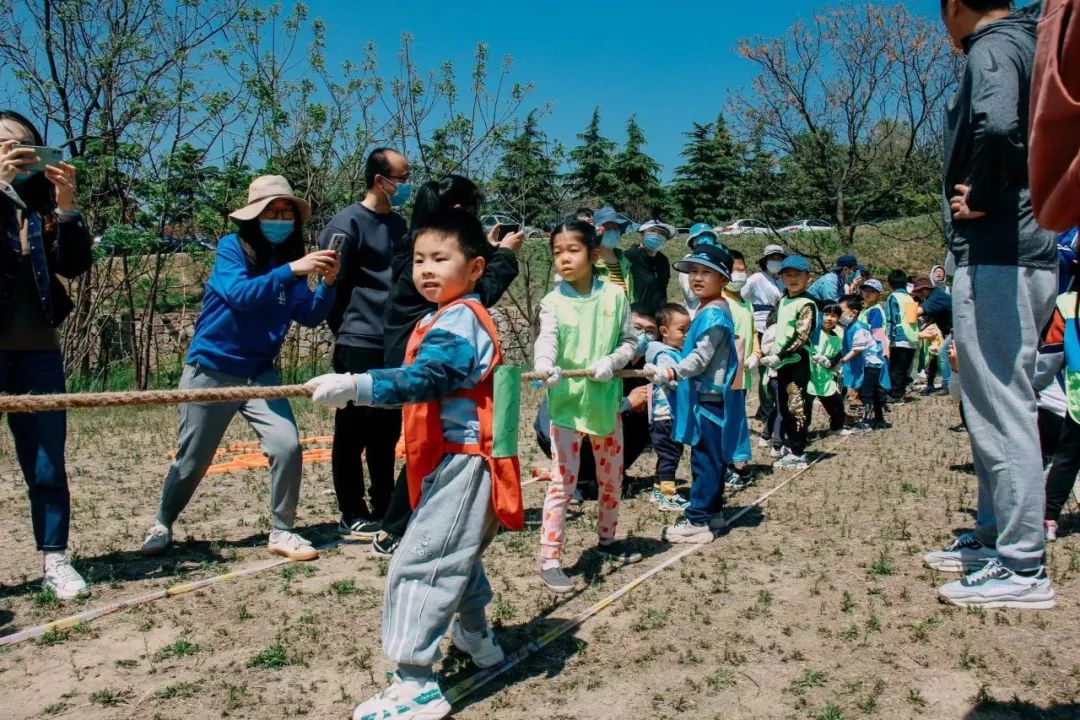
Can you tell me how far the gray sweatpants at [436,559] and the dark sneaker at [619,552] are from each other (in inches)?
70.0

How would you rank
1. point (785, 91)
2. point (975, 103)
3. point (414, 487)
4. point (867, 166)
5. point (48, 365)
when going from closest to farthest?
point (414, 487)
point (975, 103)
point (48, 365)
point (785, 91)
point (867, 166)

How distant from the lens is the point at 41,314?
4.03 meters

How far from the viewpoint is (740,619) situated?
3.73m

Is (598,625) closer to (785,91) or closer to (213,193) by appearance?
(213,193)

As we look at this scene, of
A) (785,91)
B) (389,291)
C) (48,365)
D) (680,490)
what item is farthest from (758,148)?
(48,365)

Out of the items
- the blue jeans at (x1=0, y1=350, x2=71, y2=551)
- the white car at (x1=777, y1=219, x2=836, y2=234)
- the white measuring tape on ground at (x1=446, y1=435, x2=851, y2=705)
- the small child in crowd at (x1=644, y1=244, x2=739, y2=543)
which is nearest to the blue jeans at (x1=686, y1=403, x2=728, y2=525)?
the small child in crowd at (x1=644, y1=244, x2=739, y2=543)

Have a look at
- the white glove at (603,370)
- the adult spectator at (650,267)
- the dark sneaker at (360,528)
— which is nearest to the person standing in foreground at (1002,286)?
the white glove at (603,370)

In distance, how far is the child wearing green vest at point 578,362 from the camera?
425 cm

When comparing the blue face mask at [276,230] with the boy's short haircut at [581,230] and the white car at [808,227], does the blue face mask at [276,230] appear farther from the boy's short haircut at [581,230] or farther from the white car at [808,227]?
the white car at [808,227]

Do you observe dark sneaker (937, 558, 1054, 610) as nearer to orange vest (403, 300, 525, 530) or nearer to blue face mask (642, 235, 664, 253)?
orange vest (403, 300, 525, 530)

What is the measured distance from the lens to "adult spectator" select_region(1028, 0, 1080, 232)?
5.89ft

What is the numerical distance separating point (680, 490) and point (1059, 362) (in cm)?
271

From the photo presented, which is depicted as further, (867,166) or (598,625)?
(867,166)

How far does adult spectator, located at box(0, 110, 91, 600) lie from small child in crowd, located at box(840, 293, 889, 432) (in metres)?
Result: 7.60
